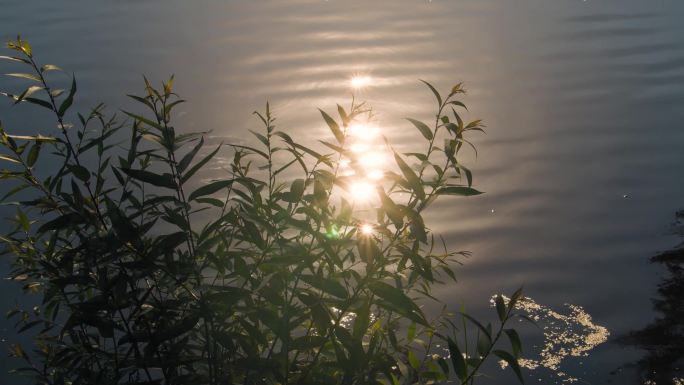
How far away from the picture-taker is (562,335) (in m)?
3.22

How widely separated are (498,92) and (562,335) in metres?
2.86

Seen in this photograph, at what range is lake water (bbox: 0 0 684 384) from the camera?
3.76m

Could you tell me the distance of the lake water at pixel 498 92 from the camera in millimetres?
3764

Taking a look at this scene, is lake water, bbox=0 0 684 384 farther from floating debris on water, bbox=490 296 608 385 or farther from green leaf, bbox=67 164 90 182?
green leaf, bbox=67 164 90 182

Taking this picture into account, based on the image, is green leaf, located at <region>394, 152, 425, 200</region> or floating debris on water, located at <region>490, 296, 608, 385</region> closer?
green leaf, located at <region>394, 152, 425, 200</region>

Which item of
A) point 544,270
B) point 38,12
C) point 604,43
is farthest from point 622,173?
point 38,12

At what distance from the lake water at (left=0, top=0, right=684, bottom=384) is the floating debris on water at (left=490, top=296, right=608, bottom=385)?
0.04 metres

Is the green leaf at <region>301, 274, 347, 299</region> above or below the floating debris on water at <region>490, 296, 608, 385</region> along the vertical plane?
above

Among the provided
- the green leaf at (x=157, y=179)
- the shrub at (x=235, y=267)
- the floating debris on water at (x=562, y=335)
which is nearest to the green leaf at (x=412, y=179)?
the shrub at (x=235, y=267)

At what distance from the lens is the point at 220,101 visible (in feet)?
18.6

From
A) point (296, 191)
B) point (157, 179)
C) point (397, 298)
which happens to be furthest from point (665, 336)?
point (157, 179)

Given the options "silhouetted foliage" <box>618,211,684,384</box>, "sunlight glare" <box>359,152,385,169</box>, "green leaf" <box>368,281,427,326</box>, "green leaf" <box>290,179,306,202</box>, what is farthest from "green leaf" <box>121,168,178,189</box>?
"sunlight glare" <box>359,152,385,169</box>

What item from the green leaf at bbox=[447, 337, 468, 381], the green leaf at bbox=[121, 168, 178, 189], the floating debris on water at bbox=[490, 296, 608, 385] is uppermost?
the green leaf at bbox=[121, 168, 178, 189]

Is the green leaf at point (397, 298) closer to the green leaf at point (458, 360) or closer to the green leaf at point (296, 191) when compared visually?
the green leaf at point (458, 360)
